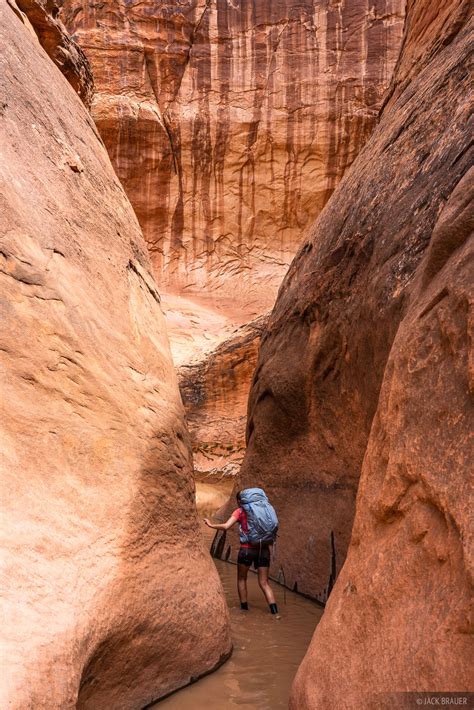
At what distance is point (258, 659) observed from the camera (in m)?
4.43

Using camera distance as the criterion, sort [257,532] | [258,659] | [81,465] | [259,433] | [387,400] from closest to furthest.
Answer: [387,400] → [81,465] → [258,659] → [257,532] → [259,433]

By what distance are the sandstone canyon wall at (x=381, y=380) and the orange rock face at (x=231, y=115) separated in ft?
34.8

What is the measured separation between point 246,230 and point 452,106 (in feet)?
44.9

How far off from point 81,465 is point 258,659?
1.90m

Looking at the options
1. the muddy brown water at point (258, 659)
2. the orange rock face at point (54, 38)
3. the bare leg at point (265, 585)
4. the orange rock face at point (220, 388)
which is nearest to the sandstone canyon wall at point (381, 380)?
the muddy brown water at point (258, 659)

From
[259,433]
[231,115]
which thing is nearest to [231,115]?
[231,115]

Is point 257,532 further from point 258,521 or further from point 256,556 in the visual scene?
point 256,556

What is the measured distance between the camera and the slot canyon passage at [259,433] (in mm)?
2818

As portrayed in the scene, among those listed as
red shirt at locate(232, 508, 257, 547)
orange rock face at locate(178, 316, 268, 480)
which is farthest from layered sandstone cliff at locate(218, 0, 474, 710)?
orange rock face at locate(178, 316, 268, 480)

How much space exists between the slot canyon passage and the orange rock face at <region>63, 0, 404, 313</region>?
398 inches

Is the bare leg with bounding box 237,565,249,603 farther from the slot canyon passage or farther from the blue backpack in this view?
the blue backpack

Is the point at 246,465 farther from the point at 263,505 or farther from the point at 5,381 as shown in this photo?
the point at 5,381

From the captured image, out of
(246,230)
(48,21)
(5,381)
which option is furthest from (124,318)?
(246,230)

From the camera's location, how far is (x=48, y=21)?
7098mm
